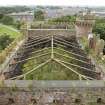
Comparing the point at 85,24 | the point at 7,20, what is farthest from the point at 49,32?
the point at 7,20

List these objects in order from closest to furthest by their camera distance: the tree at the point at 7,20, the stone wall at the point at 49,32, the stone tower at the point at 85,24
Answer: the stone tower at the point at 85,24, the stone wall at the point at 49,32, the tree at the point at 7,20

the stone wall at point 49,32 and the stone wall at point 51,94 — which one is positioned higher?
the stone wall at point 51,94

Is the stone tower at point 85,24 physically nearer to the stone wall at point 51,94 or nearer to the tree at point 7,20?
the stone wall at point 51,94

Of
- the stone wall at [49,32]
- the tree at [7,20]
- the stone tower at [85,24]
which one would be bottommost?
Answer: the tree at [7,20]

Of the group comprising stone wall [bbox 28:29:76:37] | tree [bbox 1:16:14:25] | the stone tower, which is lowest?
tree [bbox 1:16:14:25]

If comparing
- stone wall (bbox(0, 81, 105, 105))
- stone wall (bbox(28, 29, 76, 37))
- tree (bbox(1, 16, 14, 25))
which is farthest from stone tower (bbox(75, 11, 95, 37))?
tree (bbox(1, 16, 14, 25))

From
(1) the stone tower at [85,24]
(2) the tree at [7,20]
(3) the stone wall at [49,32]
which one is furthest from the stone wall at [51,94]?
(2) the tree at [7,20]

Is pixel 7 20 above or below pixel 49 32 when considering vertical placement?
below

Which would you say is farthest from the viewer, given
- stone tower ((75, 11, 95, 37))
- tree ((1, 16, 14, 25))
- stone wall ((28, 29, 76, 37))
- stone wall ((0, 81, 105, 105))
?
tree ((1, 16, 14, 25))

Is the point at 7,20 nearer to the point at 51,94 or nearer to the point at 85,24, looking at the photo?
the point at 85,24

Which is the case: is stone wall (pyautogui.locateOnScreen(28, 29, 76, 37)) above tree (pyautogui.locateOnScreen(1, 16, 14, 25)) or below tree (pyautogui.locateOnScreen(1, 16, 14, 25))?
above

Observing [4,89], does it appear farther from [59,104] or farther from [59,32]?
[59,32]

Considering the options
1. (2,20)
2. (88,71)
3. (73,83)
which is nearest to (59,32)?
(88,71)

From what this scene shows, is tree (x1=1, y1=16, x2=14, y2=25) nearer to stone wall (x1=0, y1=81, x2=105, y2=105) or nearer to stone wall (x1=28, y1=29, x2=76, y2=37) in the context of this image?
stone wall (x1=28, y1=29, x2=76, y2=37)
